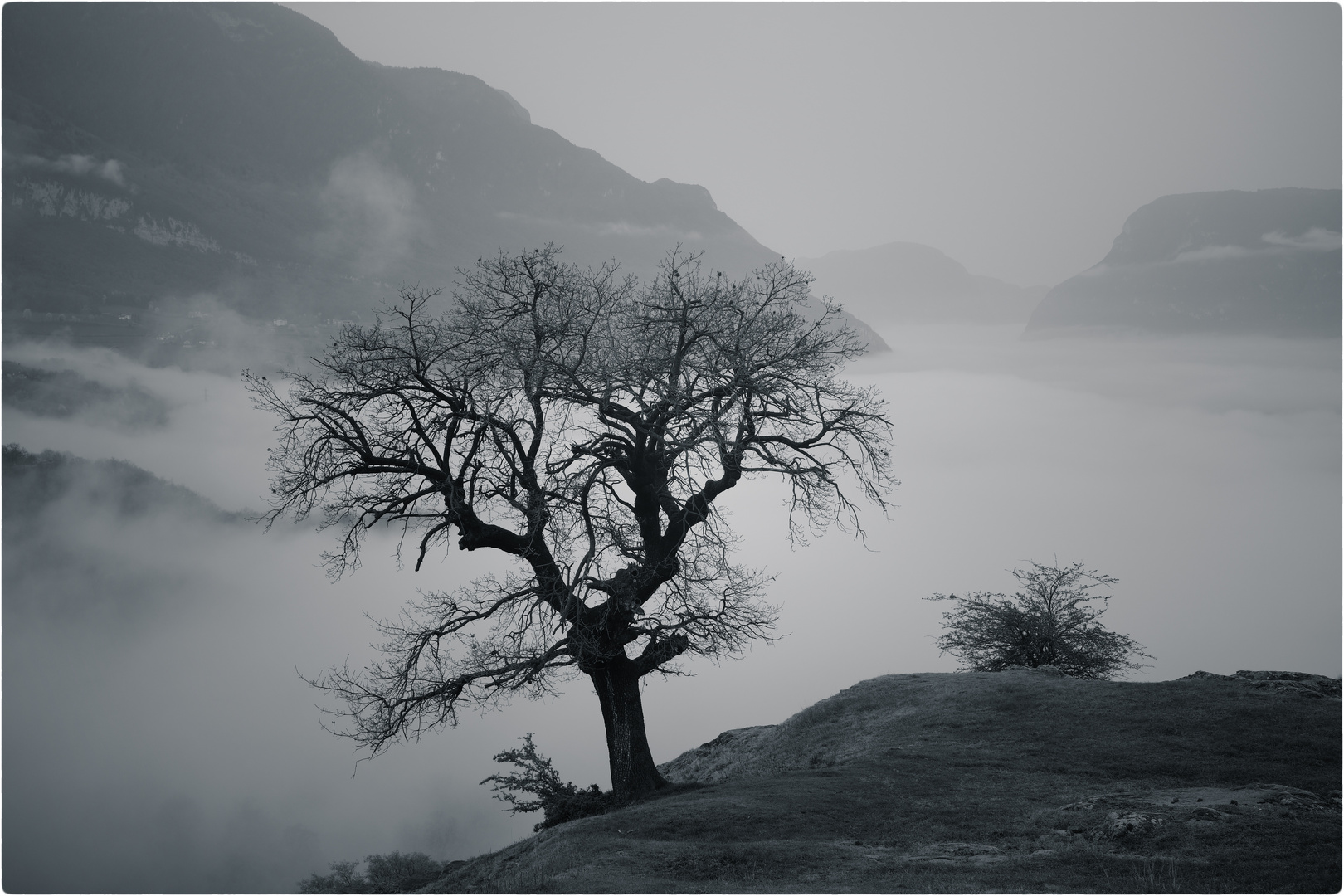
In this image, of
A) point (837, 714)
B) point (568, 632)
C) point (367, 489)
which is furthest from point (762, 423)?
point (837, 714)

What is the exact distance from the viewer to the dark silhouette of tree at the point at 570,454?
56.6 feet

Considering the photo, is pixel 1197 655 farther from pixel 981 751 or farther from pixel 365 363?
pixel 365 363

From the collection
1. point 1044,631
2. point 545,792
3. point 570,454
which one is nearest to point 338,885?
point 545,792

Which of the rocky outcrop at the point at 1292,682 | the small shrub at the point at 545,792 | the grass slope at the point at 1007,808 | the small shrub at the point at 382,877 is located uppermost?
the rocky outcrop at the point at 1292,682

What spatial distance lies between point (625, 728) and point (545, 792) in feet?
9.06

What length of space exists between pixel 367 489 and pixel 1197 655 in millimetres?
154164

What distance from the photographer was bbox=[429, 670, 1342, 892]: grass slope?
11352 millimetres

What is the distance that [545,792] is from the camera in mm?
20438

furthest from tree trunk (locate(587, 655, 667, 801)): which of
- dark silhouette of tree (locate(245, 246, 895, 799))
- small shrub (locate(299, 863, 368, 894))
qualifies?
small shrub (locate(299, 863, 368, 894))

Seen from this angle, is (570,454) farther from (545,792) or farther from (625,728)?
(545,792)

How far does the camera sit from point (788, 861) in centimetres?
1249

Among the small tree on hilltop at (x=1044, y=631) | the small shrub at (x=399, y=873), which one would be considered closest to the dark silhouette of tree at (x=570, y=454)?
the small shrub at (x=399, y=873)

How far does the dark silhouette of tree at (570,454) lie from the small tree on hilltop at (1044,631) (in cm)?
1824

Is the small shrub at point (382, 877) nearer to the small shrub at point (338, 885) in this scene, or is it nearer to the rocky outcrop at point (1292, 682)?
the small shrub at point (338, 885)
